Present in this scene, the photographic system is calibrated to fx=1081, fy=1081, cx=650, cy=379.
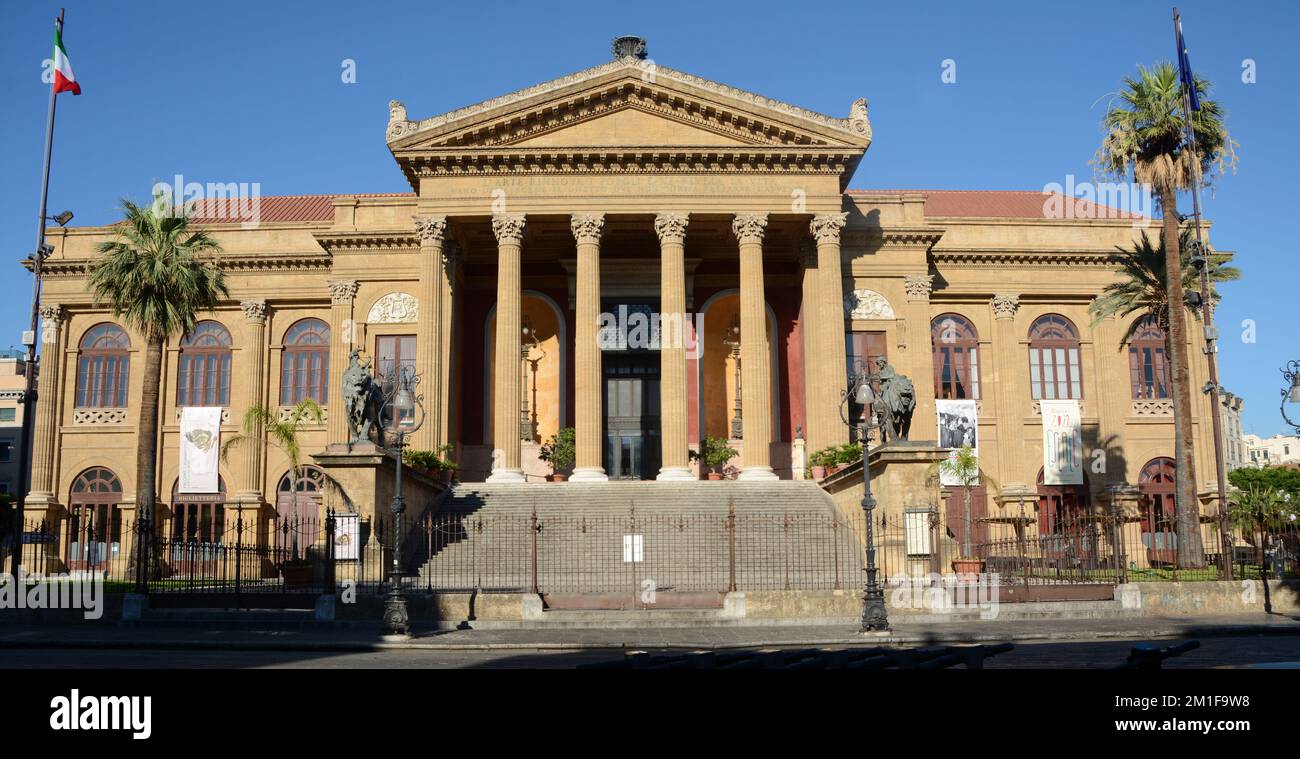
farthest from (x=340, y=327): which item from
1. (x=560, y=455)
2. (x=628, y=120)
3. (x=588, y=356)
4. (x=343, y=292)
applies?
(x=628, y=120)

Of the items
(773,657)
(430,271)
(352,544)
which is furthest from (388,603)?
(430,271)

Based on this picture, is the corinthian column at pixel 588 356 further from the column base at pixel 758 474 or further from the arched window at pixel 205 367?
the arched window at pixel 205 367

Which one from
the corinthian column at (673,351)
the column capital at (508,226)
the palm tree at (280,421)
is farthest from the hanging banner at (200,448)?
the corinthian column at (673,351)

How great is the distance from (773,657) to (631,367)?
31.9 m

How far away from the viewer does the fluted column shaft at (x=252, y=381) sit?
129ft

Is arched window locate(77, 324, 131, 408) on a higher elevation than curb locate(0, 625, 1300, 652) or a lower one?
higher

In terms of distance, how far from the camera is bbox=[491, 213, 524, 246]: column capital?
1321 inches

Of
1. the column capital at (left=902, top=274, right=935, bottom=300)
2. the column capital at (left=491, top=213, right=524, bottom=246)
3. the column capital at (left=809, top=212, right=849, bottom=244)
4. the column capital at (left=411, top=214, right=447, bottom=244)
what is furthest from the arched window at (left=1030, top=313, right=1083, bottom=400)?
the column capital at (left=411, top=214, right=447, bottom=244)

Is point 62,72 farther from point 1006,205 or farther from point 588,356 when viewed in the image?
point 1006,205

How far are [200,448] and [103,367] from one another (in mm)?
5371

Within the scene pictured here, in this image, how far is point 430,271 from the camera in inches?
1323

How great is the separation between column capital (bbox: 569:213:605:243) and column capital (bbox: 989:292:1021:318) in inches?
646

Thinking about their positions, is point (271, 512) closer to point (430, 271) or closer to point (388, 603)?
point (430, 271)

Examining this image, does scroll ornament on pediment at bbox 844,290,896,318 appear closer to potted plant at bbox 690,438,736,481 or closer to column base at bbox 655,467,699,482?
potted plant at bbox 690,438,736,481
